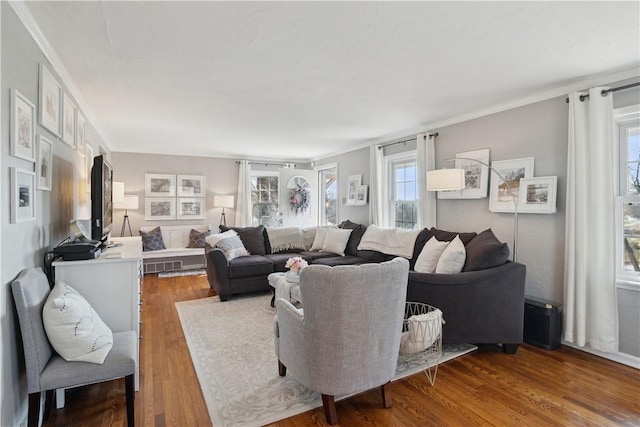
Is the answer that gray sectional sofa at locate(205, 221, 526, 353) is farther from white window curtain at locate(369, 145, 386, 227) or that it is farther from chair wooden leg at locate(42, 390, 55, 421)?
chair wooden leg at locate(42, 390, 55, 421)

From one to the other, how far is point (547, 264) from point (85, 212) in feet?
15.9

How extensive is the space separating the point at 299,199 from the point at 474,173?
388 centimetres

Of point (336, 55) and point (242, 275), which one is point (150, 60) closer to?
point (336, 55)

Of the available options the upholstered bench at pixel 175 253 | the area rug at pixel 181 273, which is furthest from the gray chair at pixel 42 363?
the upholstered bench at pixel 175 253

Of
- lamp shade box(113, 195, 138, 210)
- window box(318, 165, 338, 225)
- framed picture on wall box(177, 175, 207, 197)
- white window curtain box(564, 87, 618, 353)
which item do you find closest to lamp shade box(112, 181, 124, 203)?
lamp shade box(113, 195, 138, 210)

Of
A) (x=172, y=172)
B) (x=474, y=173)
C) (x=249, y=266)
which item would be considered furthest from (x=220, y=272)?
(x=474, y=173)

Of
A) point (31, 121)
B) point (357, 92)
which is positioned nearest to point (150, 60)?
point (31, 121)

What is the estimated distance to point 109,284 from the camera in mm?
2193

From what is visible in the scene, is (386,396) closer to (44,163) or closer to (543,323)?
(543,323)

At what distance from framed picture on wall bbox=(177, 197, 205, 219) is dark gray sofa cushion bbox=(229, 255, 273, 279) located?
255 cm

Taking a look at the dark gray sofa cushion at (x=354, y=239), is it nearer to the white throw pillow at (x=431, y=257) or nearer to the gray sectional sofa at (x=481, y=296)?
the white throw pillow at (x=431, y=257)

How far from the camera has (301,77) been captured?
2.70m

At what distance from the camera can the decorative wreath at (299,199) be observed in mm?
6844

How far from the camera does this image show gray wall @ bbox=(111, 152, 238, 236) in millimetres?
6160
